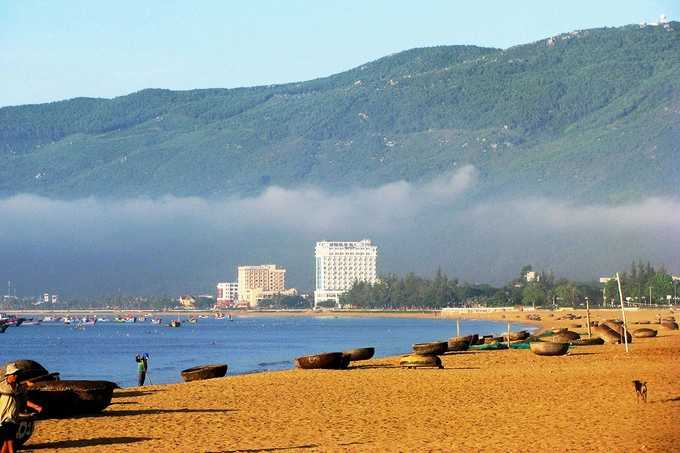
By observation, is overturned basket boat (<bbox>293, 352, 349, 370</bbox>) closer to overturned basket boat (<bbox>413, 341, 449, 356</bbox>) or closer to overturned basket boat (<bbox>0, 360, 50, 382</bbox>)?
overturned basket boat (<bbox>413, 341, 449, 356</bbox>)

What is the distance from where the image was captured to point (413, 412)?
25.1m

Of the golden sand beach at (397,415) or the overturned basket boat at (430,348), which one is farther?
the overturned basket boat at (430,348)

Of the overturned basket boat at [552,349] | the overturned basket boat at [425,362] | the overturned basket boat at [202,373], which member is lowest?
the overturned basket boat at [202,373]

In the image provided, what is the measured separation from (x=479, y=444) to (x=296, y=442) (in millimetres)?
3606

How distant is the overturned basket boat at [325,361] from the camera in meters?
40.9

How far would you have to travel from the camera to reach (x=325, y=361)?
1617 inches

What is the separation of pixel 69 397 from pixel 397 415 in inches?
313

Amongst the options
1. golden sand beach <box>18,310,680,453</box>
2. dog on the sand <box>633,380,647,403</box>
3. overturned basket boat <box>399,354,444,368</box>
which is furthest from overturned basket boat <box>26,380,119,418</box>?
overturned basket boat <box>399,354,444,368</box>

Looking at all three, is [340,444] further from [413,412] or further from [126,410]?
[126,410]

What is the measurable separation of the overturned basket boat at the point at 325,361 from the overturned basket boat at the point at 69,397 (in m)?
15.6

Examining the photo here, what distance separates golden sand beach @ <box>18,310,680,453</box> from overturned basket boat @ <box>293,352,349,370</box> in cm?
301

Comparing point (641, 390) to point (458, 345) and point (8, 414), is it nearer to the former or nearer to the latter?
point (8, 414)

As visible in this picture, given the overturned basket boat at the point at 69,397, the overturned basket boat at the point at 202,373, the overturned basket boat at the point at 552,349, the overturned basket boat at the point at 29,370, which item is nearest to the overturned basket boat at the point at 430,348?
the overturned basket boat at the point at 552,349

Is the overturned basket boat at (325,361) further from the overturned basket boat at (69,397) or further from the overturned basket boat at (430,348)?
the overturned basket boat at (69,397)
